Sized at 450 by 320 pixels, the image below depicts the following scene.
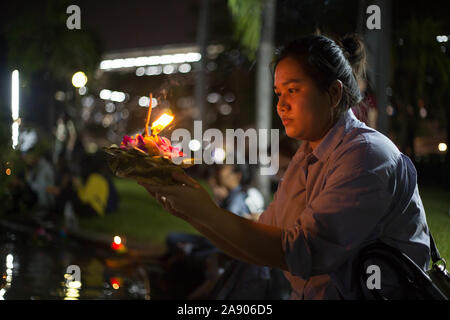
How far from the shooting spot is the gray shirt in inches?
52.6

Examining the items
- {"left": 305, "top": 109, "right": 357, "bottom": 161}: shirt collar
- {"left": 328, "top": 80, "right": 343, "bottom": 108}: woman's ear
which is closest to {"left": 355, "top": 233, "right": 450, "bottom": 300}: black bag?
{"left": 305, "top": 109, "right": 357, "bottom": 161}: shirt collar

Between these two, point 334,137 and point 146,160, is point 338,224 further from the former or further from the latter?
point 146,160

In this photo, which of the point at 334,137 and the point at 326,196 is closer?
the point at 326,196

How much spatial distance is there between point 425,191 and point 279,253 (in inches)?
30.3

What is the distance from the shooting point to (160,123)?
1.50 metres

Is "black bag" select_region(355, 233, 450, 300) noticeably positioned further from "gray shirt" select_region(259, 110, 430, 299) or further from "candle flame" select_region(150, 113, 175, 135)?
"candle flame" select_region(150, 113, 175, 135)

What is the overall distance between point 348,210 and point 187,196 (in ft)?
1.42

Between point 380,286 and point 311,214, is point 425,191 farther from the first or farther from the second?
point 311,214

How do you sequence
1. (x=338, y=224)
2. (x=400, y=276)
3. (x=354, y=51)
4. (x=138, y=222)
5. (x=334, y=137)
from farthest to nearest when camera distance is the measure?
(x=138, y=222) → (x=354, y=51) → (x=334, y=137) → (x=400, y=276) → (x=338, y=224)

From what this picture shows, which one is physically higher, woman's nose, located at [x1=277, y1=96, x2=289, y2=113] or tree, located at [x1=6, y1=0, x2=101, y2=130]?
tree, located at [x1=6, y1=0, x2=101, y2=130]

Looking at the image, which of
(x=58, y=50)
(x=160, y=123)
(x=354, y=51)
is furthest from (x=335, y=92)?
(x=58, y=50)

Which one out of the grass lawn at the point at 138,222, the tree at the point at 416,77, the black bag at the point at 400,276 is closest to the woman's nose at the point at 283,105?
the black bag at the point at 400,276

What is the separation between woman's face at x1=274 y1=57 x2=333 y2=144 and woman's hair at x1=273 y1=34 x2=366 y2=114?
0.02m

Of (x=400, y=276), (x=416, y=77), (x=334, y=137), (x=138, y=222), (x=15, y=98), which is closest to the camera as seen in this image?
(x=400, y=276)
